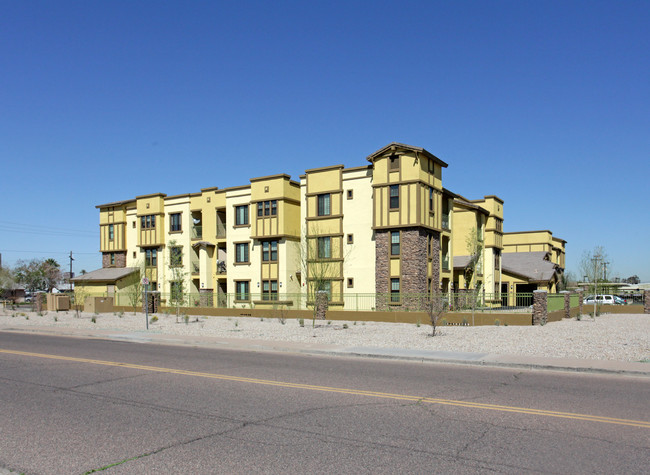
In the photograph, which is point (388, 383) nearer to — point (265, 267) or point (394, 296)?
point (394, 296)

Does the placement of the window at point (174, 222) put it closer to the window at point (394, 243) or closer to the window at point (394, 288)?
the window at point (394, 243)

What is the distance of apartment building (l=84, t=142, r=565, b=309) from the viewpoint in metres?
36.2

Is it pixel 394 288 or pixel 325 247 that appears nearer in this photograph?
pixel 394 288

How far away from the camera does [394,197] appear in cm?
3656

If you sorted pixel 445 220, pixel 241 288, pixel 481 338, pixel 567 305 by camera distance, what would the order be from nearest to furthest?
pixel 481 338, pixel 567 305, pixel 445 220, pixel 241 288

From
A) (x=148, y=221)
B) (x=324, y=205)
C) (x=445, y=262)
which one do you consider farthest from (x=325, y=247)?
(x=148, y=221)

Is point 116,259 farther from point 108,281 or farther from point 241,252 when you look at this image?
point 241,252

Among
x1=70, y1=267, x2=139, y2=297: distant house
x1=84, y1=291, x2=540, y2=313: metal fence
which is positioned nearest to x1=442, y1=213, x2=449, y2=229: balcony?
x1=84, y1=291, x2=540, y2=313: metal fence

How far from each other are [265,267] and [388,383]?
102 feet

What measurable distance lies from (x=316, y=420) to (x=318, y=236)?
1188 inches

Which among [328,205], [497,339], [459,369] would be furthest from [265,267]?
[459,369]

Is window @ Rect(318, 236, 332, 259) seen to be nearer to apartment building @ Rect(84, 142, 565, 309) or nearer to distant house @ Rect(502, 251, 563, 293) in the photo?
apartment building @ Rect(84, 142, 565, 309)

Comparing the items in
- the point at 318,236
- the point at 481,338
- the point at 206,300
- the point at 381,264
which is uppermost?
the point at 318,236

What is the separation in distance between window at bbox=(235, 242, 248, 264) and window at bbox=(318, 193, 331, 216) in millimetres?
7639
